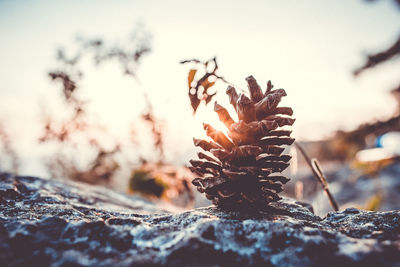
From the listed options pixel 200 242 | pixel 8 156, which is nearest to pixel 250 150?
pixel 200 242

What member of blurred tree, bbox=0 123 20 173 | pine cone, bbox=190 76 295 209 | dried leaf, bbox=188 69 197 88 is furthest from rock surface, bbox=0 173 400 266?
blurred tree, bbox=0 123 20 173

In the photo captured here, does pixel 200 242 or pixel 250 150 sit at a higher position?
pixel 250 150

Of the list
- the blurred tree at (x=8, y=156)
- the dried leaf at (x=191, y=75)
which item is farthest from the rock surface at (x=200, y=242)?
the blurred tree at (x=8, y=156)

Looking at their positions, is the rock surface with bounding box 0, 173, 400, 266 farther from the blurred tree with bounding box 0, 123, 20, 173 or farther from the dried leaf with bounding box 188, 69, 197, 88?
the blurred tree with bounding box 0, 123, 20, 173

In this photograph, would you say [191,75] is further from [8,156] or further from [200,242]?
[8,156]

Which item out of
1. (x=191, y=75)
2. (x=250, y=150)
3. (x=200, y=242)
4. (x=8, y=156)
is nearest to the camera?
(x=200, y=242)

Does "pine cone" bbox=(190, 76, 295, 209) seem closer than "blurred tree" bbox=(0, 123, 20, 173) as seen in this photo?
Yes

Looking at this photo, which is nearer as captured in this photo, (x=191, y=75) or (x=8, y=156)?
(x=191, y=75)

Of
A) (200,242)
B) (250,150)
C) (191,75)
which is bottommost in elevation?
(200,242)

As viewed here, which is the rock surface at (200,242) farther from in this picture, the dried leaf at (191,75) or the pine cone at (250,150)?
the dried leaf at (191,75)
